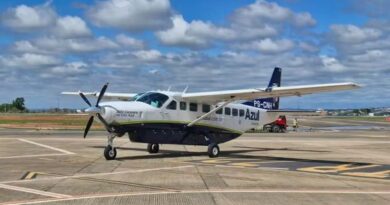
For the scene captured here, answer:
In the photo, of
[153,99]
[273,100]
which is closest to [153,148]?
[153,99]

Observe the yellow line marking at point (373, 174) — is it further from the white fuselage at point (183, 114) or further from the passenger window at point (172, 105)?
the passenger window at point (172, 105)

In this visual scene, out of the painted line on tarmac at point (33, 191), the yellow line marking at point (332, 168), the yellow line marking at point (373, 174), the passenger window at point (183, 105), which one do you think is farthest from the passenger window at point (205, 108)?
the painted line on tarmac at point (33, 191)

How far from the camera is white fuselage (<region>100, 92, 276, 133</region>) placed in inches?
795

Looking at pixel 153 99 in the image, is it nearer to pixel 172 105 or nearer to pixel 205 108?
pixel 172 105

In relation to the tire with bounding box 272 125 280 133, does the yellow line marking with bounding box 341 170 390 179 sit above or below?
below

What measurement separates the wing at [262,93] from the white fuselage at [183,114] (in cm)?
55

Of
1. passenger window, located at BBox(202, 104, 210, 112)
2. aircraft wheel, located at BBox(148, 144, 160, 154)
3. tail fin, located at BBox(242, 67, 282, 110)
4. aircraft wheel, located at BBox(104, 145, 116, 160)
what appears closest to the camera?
aircraft wheel, located at BBox(104, 145, 116, 160)

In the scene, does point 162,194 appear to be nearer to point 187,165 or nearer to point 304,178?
point 304,178

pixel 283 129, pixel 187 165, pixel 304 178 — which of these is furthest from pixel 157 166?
pixel 283 129

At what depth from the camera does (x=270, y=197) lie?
11172 millimetres

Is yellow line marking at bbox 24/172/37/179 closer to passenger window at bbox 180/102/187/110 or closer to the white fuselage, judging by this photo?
the white fuselage

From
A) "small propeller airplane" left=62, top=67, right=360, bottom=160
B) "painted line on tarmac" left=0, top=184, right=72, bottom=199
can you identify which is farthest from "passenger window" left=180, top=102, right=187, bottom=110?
"painted line on tarmac" left=0, top=184, right=72, bottom=199

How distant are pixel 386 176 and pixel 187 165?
6583 millimetres

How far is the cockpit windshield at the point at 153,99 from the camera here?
21969 millimetres
